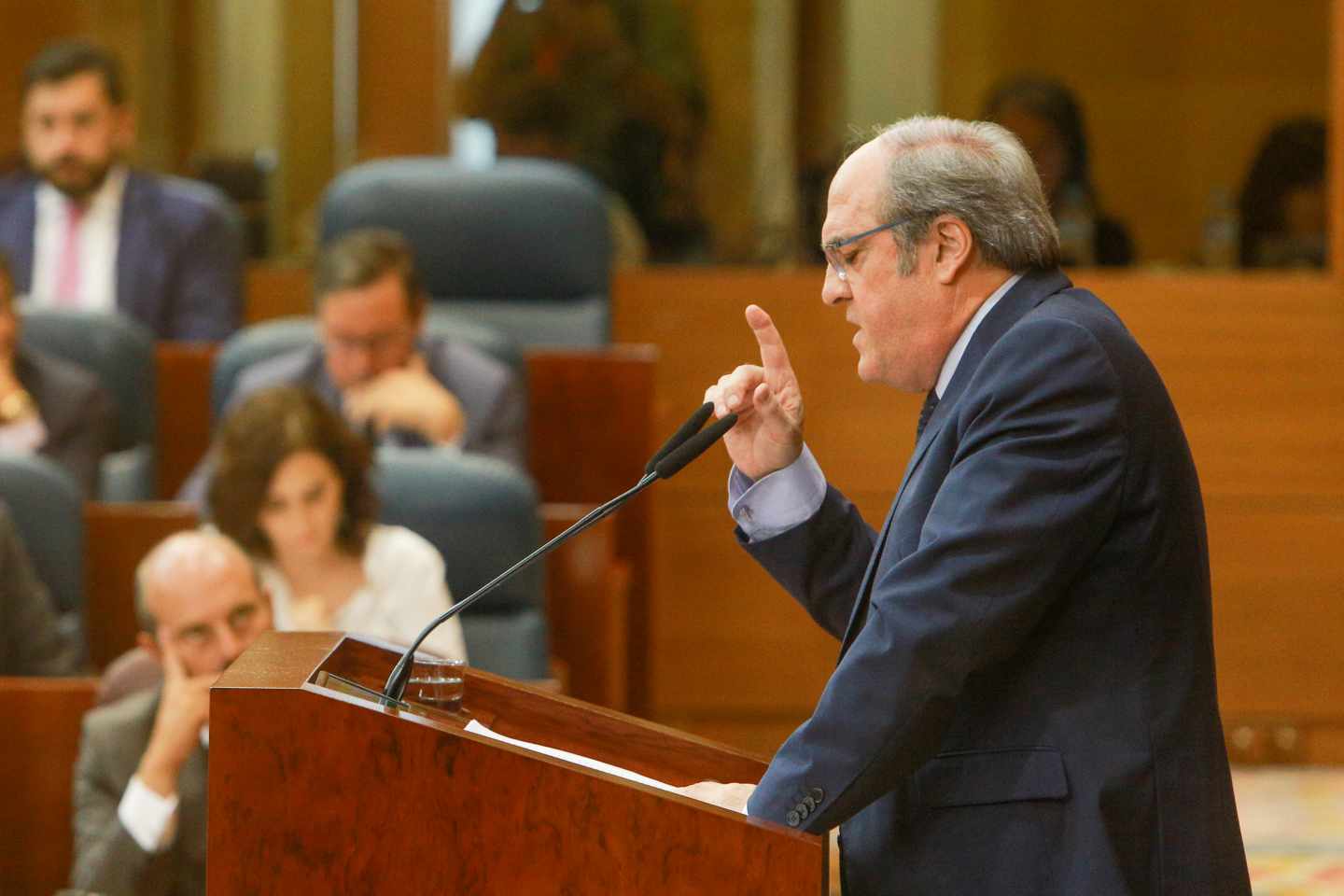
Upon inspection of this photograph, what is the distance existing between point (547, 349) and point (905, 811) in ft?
7.29

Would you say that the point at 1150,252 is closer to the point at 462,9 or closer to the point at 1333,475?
the point at 1333,475

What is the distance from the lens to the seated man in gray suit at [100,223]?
332 cm

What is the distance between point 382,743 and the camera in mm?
1048

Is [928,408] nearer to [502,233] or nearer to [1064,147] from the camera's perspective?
[502,233]

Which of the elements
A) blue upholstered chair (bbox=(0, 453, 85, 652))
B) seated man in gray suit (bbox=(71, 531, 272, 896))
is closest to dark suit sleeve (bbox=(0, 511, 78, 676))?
blue upholstered chair (bbox=(0, 453, 85, 652))

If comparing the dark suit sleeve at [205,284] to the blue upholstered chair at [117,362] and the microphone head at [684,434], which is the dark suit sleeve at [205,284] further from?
the microphone head at [684,434]

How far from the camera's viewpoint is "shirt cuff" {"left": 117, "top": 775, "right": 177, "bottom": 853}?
1.92 meters

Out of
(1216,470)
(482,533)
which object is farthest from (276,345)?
(1216,470)

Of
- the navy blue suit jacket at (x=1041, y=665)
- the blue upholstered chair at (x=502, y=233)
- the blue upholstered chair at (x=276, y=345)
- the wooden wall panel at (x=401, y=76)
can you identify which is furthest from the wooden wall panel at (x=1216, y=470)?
the navy blue suit jacket at (x=1041, y=665)

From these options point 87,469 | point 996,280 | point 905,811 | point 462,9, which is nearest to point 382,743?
point 905,811

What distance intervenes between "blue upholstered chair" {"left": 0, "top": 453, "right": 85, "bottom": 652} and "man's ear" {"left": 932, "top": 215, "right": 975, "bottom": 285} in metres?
1.65

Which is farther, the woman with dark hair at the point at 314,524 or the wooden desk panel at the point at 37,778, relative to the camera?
the woman with dark hair at the point at 314,524

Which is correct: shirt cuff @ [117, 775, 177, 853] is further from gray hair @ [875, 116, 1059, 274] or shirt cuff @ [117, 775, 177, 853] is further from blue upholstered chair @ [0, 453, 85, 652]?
gray hair @ [875, 116, 1059, 274]

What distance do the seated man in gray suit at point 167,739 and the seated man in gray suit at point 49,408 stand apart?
951mm
